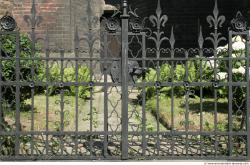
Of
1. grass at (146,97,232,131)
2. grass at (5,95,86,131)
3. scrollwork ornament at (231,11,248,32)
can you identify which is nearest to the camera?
scrollwork ornament at (231,11,248,32)

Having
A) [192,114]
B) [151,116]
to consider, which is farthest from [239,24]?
[151,116]

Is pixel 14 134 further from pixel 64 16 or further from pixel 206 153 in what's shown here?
pixel 64 16

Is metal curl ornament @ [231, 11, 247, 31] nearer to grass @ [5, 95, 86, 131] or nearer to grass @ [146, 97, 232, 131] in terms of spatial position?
grass @ [146, 97, 232, 131]

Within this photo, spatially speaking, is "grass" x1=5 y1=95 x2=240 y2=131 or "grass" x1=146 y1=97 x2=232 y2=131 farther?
"grass" x1=146 y1=97 x2=232 y2=131

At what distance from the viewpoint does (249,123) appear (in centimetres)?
589

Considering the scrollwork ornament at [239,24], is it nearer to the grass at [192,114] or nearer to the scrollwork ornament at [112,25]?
the scrollwork ornament at [112,25]

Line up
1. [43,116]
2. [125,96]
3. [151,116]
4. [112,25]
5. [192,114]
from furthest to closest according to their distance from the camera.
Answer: [151,116], [192,114], [43,116], [112,25], [125,96]

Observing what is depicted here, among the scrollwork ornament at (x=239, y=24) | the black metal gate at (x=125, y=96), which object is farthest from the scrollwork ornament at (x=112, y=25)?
the scrollwork ornament at (x=239, y=24)

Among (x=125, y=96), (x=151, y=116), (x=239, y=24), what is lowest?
(x=151, y=116)

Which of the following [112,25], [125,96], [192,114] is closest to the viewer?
[125,96]

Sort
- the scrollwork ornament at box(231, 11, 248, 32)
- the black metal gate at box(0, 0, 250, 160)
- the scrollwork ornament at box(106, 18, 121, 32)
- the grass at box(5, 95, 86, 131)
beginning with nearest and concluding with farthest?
the black metal gate at box(0, 0, 250, 160) → the scrollwork ornament at box(231, 11, 248, 32) → the scrollwork ornament at box(106, 18, 121, 32) → the grass at box(5, 95, 86, 131)

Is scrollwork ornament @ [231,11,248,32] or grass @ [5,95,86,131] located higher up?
scrollwork ornament @ [231,11,248,32]

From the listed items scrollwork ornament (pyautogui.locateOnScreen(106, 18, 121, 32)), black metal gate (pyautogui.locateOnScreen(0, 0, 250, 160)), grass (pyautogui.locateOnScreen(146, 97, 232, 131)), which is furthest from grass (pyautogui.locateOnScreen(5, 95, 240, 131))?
scrollwork ornament (pyautogui.locateOnScreen(106, 18, 121, 32))

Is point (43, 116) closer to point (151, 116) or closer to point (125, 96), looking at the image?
point (151, 116)
